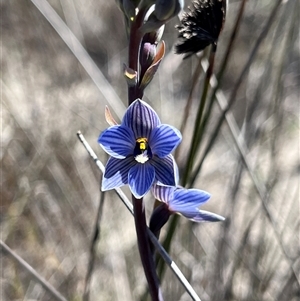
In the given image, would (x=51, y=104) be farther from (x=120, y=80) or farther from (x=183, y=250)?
(x=183, y=250)

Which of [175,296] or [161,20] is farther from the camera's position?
[175,296]

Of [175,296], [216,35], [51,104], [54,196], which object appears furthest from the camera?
[51,104]

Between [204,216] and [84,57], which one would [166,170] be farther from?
[84,57]

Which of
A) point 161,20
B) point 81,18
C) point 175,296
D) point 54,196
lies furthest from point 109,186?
point 81,18

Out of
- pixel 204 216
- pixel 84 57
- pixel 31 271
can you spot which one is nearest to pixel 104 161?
pixel 84 57

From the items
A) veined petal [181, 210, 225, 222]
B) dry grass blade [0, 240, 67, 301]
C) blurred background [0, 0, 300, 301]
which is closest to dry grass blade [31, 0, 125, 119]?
blurred background [0, 0, 300, 301]

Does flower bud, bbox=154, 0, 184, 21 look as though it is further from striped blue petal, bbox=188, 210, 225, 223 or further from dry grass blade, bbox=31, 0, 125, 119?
dry grass blade, bbox=31, 0, 125, 119

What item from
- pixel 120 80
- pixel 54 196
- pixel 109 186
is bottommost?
pixel 54 196
